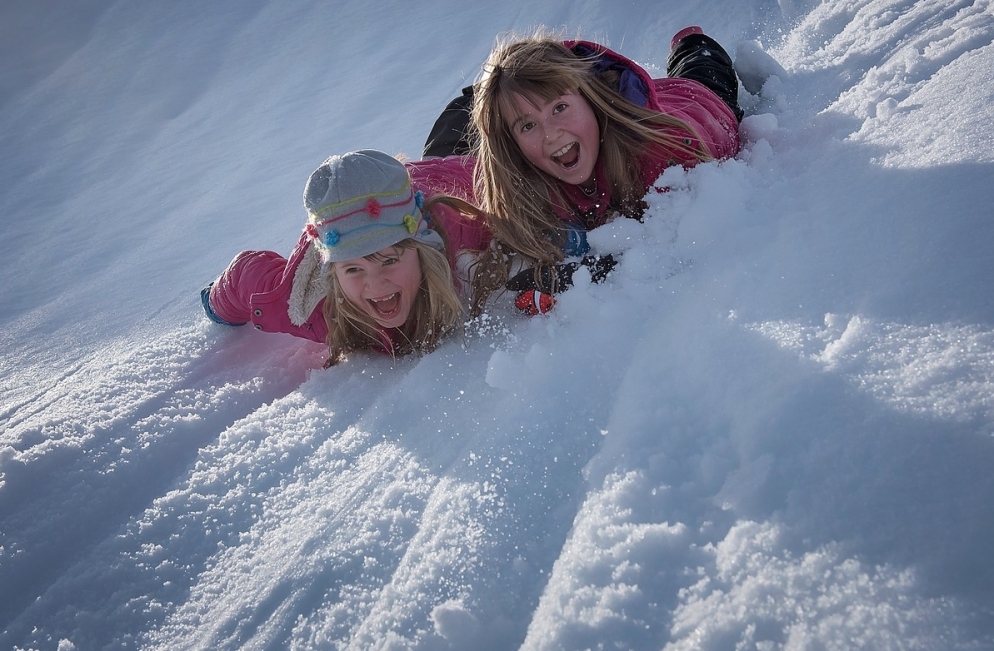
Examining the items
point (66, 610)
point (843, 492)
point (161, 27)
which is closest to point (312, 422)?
point (66, 610)

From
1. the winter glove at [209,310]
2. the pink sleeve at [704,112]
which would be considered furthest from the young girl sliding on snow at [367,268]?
the pink sleeve at [704,112]

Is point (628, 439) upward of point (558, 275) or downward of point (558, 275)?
downward

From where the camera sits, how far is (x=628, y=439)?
1307 mm

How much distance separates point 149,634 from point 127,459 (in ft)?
2.13

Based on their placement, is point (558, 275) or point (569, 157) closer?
point (558, 275)

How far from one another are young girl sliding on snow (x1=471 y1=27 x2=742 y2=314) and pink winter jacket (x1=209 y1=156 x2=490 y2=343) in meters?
0.12

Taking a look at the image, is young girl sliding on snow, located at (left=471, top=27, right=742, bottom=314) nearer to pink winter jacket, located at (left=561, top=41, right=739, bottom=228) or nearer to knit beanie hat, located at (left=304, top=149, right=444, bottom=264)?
pink winter jacket, located at (left=561, top=41, right=739, bottom=228)

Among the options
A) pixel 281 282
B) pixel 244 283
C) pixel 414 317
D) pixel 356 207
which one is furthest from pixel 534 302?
pixel 244 283

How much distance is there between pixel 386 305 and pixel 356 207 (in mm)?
342

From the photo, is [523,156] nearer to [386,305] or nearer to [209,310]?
[386,305]

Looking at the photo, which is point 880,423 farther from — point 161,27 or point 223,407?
point 161,27

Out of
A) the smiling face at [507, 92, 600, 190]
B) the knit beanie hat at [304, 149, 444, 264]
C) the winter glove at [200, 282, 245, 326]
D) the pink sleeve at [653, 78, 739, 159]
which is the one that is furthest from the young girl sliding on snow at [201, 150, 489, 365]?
A: the pink sleeve at [653, 78, 739, 159]

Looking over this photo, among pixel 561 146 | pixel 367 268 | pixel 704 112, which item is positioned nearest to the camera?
pixel 367 268

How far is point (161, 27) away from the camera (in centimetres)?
609
